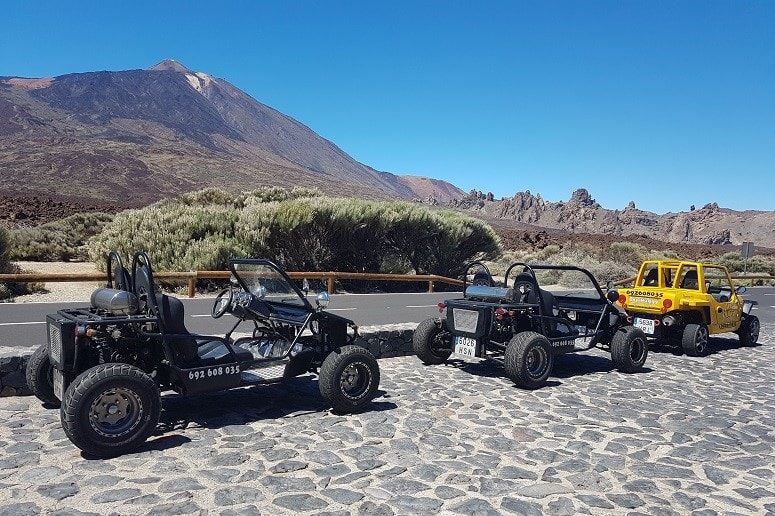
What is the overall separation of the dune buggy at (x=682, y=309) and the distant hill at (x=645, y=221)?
101 m

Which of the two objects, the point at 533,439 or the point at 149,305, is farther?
the point at 533,439

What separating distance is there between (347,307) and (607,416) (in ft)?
34.6

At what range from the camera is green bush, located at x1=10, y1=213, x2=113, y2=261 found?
26406 millimetres

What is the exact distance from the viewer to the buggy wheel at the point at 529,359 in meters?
7.92

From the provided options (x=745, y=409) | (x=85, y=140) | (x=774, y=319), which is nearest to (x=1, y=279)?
(x=745, y=409)

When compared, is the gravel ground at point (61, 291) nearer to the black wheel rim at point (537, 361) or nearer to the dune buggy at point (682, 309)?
the dune buggy at point (682, 309)

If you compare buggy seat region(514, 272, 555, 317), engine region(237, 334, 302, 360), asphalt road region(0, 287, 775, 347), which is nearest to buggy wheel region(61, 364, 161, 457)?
engine region(237, 334, 302, 360)

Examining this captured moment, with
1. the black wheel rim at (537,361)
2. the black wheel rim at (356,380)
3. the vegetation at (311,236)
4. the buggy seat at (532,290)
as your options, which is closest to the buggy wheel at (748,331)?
the buggy seat at (532,290)

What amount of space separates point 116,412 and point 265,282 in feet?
7.07

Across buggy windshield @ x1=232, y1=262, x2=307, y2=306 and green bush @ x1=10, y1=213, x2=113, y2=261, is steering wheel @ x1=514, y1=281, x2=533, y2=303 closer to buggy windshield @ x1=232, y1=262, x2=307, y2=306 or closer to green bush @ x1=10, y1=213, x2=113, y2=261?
buggy windshield @ x1=232, y1=262, x2=307, y2=306

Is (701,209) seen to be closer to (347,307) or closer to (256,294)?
(347,307)

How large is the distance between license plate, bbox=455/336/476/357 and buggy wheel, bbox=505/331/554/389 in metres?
0.48

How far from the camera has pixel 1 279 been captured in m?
15.1

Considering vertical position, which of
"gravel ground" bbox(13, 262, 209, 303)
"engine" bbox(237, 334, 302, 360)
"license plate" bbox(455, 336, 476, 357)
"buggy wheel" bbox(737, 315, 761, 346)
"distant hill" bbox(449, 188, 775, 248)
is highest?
"distant hill" bbox(449, 188, 775, 248)
